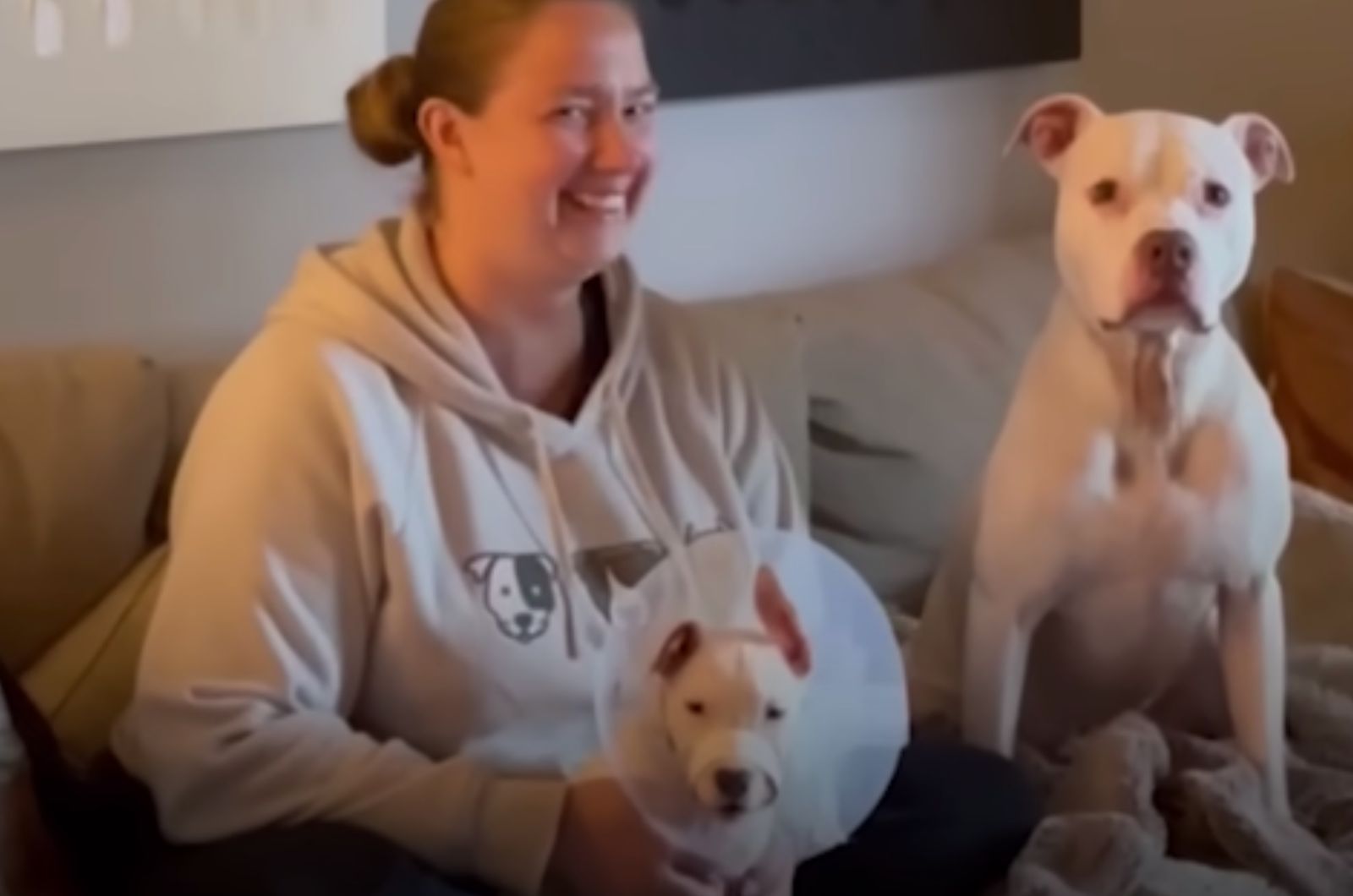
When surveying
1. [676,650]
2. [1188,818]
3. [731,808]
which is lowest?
[1188,818]

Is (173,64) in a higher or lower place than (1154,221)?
higher

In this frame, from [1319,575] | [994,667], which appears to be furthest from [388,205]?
[1319,575]

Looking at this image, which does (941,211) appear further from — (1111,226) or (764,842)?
(764,842)

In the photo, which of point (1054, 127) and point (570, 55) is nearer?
point (570, 55)

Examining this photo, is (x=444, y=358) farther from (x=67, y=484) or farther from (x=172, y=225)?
(x=172, y=225)

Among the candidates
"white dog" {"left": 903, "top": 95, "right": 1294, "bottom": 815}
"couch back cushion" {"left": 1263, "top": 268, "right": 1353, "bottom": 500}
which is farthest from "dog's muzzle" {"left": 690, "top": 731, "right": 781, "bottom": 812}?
"couch back cushion" {"left": 1263, "top": 268, "right": 1353, "bottom": 500}

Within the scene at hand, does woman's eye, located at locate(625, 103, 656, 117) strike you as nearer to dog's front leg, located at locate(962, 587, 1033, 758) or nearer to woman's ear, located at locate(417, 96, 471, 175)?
woman's ear, located at locate(417, 96, 471, 175)

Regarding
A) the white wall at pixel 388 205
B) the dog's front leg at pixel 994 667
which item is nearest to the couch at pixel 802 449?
the white wall at pixel 388 205

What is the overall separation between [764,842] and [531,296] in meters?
0.48

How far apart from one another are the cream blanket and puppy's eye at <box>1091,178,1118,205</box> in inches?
17.5

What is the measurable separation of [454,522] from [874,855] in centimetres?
42

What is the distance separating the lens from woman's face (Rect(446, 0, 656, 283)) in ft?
5.51

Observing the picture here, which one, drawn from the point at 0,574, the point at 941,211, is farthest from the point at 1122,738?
the point at 941,211

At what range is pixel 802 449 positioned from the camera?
86.3 inches
